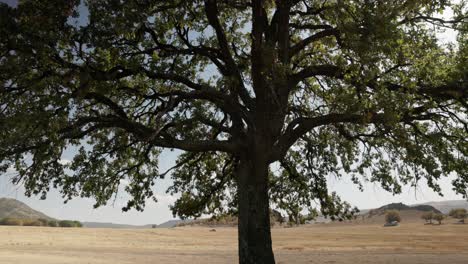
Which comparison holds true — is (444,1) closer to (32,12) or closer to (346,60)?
(346,60)

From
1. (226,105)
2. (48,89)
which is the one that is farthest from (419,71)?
(48,89)

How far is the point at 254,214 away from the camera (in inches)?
523

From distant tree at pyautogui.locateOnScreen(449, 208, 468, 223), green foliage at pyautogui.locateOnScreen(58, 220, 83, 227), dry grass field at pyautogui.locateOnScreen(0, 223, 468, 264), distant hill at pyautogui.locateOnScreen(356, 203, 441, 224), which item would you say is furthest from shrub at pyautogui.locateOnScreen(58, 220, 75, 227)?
distant tree at pyautogui.locateOnScreen(449, 208, 468, 223)

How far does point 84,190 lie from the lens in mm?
14875

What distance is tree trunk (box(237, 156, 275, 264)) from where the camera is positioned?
12984mm

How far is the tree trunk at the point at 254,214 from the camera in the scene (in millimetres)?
12984

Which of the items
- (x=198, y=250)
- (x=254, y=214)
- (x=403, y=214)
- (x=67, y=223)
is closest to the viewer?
(x=254, y=214)

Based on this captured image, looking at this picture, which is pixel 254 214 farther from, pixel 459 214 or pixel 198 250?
pixel 459 214

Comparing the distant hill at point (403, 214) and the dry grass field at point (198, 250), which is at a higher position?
the distant hill at point (403, 214)

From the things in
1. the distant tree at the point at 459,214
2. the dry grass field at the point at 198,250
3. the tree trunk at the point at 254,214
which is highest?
the distant tree at the point at 459,214

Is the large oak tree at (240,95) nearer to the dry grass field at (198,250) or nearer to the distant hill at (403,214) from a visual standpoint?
the dry grass field at (198,250)

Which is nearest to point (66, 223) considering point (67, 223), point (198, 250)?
point (67, 223)

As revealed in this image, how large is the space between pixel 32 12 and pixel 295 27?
8.54 m

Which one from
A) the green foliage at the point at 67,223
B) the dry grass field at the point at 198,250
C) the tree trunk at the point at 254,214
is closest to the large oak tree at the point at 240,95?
the tree trunk at the point at 254,214
